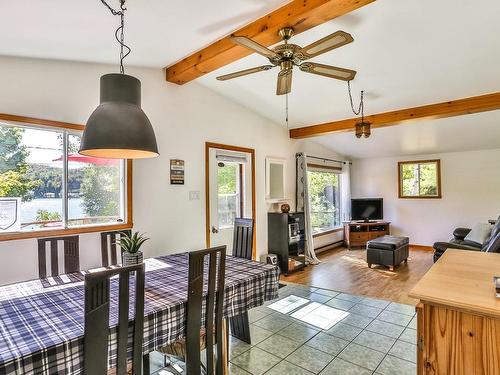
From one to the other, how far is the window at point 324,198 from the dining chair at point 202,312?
189 inches

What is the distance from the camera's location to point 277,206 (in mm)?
5473

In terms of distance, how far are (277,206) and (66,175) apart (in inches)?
136

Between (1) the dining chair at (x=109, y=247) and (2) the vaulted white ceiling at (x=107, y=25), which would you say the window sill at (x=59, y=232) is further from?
(2) the vaulted white ceiling at (x=107, y=25)

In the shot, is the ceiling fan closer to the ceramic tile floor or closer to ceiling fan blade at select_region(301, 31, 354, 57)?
ceiling fan blade at select_region(301, 31, 354, 57)

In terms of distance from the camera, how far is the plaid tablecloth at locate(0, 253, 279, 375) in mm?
1178

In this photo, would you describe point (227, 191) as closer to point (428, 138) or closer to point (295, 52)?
point (295, 52)

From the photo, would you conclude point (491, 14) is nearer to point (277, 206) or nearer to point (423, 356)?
point (423, 356)

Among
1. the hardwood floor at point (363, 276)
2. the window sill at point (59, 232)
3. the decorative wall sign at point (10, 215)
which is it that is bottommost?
the hardwood floor at point (363, 276)

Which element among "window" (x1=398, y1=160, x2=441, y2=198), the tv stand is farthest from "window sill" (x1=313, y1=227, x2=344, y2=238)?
"window" (x1=398, y1=160, x2=441, y2=198)

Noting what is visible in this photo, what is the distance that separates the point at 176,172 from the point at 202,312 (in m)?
2.29

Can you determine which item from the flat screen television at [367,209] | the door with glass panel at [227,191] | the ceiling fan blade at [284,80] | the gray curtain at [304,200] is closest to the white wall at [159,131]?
the door with glass panel at [227,191]

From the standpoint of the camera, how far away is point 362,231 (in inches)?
281

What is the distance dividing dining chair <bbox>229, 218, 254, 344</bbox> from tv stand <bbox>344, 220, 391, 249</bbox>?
183 inches

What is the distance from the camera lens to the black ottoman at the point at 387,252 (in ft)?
16.6
